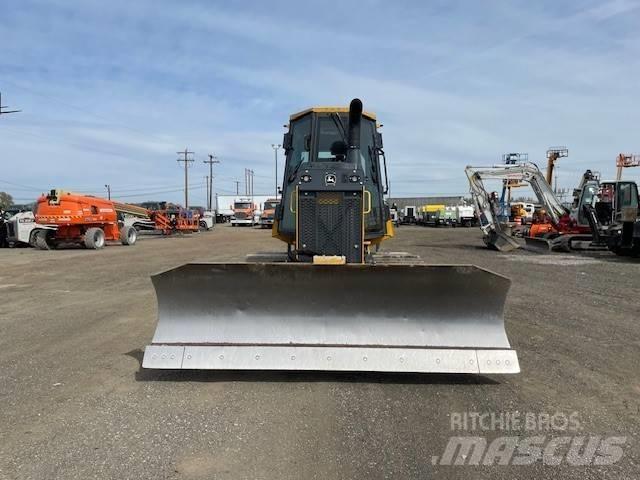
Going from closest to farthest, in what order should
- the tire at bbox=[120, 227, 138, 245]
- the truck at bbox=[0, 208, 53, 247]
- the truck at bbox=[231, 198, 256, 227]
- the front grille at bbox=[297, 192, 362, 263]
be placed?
the front grille at bbox=[297, 192, 362, 263], the truck at bbox=[0, 208, 53, 247], the tire at bbox=[120, 227, 138, 245], the truck at bbox=[231, 198, 256, 227]

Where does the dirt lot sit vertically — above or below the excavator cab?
below

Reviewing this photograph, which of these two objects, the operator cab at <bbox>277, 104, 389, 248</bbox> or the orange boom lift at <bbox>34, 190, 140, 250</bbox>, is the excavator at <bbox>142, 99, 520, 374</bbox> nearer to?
the operator cab at <bbox>277, 104, 389, 248</bbox>

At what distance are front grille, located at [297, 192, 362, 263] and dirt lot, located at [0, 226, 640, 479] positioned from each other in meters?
1.73

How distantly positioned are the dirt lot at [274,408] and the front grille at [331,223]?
5.67 ft

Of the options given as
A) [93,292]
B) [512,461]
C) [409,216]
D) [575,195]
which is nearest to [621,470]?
[512,461]

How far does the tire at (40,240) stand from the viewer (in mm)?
22562

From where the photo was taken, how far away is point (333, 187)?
6281 millimetres

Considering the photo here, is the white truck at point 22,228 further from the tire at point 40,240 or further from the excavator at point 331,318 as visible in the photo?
the excavator at point 331,318

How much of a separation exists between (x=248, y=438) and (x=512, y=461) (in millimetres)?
1772

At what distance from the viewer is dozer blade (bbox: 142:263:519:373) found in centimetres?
475

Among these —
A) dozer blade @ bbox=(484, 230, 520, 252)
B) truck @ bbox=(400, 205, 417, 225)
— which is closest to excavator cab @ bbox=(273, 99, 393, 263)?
dozer blade @ bbox=(484, 230, 520, 252)

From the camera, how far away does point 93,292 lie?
10719mm

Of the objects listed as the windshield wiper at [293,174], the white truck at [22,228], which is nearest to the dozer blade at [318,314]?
the windshield wiper at [293,174]

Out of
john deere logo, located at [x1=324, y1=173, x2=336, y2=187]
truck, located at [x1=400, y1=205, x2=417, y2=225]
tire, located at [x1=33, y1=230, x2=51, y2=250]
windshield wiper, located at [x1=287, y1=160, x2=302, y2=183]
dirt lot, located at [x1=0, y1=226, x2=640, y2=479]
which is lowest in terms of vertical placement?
dirt lot, located at [x1=0, y1=226, x2=640, y2=479]
